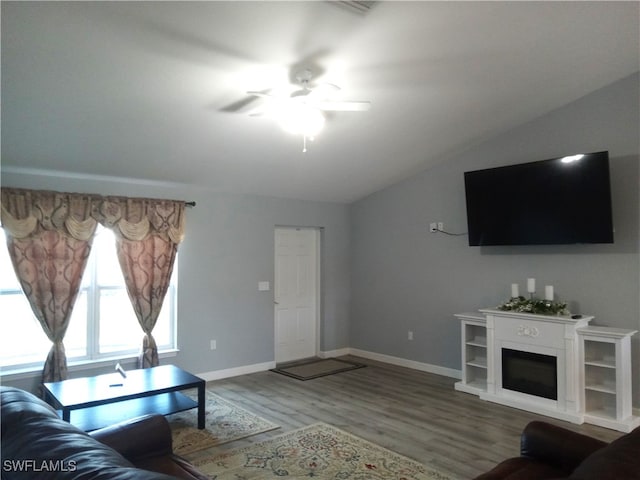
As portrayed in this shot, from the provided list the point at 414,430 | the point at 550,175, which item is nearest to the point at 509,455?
the point at 414,430

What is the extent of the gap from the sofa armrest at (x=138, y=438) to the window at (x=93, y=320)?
261 cm

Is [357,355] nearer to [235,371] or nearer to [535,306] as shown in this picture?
[235,371]

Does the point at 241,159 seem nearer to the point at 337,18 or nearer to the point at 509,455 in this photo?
the point at 337,18

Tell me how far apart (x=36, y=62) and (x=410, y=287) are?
4.84m

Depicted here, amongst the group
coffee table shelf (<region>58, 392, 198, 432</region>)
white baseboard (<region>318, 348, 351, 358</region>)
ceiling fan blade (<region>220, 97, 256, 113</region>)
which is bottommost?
white baseboard (<region>318, 348, 351, 358</region>)

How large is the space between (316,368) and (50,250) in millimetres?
3524

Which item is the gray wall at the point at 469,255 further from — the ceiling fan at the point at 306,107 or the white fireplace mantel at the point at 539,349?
the ceiling fan at the point at 306,107

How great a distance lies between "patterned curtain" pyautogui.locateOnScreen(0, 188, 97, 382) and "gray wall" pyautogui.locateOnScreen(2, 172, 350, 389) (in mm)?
269

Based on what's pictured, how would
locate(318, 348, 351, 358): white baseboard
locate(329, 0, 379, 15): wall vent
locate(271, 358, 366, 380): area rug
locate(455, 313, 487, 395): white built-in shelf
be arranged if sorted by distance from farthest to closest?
locate(318, 348, 351, 358): white baseboard
locate(271, 358, 366, 380): area rug
locate(455, 313, 487, 395): white built-in shelf
locate(329, 0, 379, 15): wall vent

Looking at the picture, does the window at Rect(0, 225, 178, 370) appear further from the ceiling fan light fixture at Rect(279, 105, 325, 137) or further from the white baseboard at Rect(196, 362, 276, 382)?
the ceiling fan light fixture at Rect(279, 105, 325, 137)

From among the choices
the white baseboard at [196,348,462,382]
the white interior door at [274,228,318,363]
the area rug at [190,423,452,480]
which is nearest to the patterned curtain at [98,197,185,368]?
the white baseboard at [196,348,462,382]

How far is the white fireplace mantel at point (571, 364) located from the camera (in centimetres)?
395

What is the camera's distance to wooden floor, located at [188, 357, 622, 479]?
3507 mm

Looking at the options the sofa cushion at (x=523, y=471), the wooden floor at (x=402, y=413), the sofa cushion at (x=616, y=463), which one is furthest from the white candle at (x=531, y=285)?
the sofa cushion at (x=616, y=463)
